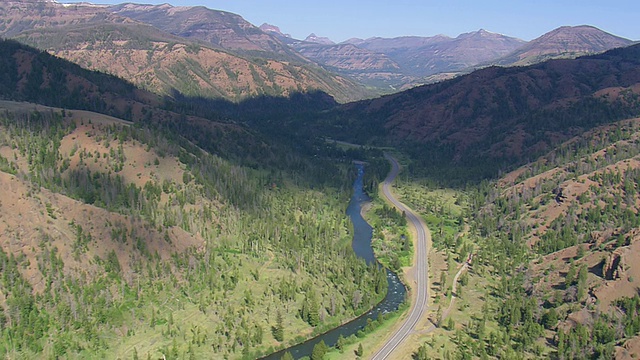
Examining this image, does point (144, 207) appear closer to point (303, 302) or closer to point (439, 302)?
point (303, 302)

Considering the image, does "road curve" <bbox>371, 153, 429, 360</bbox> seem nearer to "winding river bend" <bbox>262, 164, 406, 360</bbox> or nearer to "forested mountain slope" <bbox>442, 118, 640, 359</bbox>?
"winding river bend" <bbox>262, 164, 406, 360</bbox>

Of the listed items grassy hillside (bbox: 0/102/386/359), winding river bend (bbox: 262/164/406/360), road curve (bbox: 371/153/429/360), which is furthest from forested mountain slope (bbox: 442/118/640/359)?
grassy hillside (bbox: 0/102/386/359)

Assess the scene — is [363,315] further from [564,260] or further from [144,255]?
[564,260]

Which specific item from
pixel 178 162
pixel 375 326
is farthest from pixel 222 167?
pixel 375 326

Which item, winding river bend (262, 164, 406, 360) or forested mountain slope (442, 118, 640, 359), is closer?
forested mountain slope (442, 118, 640, 359)

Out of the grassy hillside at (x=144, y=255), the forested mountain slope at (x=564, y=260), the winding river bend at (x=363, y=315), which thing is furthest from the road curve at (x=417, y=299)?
the forested mountain slope at (x=564, y=260)

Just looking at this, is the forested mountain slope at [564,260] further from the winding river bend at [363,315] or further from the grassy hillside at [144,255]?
the grassy hillside at [144,255]

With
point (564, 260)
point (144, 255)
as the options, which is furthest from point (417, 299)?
point (144, 255)

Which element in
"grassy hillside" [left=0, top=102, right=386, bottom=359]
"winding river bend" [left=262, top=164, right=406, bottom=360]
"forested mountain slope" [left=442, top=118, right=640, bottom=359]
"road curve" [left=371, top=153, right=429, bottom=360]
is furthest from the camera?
"winding river bend" [left=262, top=164, right=406, bottom=360]

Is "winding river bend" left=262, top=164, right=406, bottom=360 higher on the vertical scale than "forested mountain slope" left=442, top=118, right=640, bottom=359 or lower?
lower
